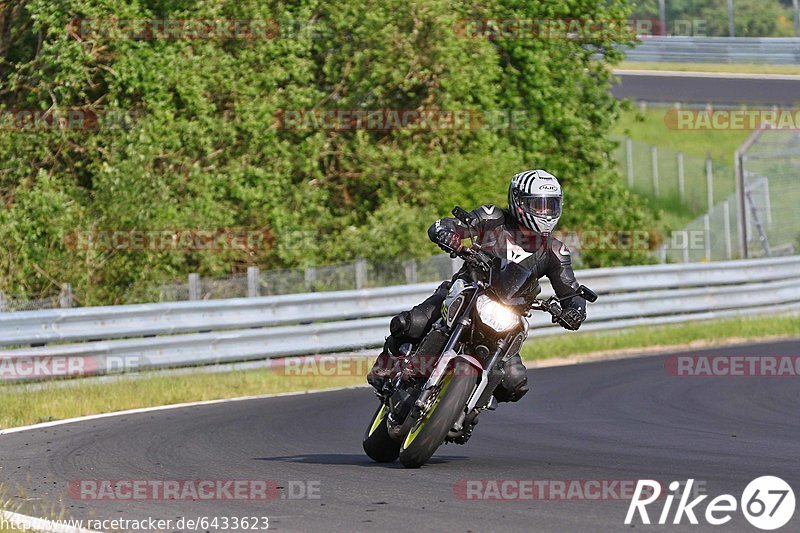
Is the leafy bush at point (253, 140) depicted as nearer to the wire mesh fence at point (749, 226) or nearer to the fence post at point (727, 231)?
the wire mesh fence at point (749, 226)

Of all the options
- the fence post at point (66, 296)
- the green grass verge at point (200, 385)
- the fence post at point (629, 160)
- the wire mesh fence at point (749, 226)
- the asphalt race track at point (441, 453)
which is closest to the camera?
the asphalt race track at point (441, 453)

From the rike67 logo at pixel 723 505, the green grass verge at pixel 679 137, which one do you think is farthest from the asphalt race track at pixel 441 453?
the green grass verge at pixel 679 137

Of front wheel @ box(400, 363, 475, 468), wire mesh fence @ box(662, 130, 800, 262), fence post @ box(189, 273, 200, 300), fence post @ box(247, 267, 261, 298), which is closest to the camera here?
front wheel @ box(400, 363, 475, 468)

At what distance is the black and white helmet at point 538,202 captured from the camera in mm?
8078

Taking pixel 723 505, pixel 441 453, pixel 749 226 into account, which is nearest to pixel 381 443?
pixel 441 453

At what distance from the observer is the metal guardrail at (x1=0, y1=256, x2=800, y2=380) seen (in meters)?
14.2

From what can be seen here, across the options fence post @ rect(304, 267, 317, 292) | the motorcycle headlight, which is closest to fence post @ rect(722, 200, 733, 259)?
fence post @ rect(304, 267, 317, 292)

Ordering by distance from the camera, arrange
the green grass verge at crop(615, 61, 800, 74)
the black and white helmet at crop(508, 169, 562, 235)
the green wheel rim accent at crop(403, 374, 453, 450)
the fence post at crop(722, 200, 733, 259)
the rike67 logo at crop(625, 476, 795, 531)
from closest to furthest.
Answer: the rike67 logo at crop(625, 476, 795, 531) → the green wheel rim accent at crop(403, 374, 453, 450) → the black and white helmet at crop(508, 169, 562, 235) → the fence post at crop(722, 200, 733, 259) → the green grass verge at crop(615, 61, 800, 74)

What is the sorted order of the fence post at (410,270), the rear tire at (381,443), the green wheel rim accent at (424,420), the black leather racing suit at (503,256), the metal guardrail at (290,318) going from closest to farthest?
1. the green wheel rim accent at (424,420)
2. the black leather racing suit at (503,256)
3. the rear tire at (381,443)
4. the metal guardrail at (290,318)
5. the fence post at (410,270)

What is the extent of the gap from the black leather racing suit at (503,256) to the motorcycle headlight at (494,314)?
0.35 meters

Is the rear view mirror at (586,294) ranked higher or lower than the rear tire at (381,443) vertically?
higher

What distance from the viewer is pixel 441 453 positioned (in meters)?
9.29

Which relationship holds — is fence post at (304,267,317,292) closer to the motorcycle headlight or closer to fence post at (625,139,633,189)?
the motorcycle headlight

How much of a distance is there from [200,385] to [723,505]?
28.9 ft
